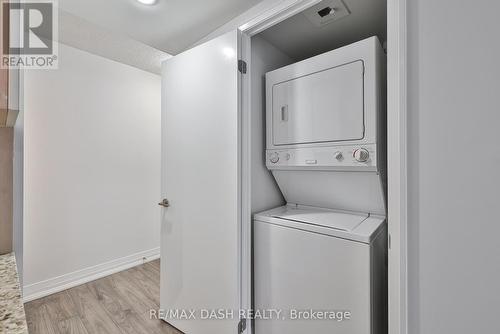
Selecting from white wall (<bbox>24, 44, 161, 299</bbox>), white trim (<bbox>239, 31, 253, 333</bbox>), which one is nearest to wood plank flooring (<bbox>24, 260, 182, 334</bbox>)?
white wall (<bbox>24, 44, 161, 299</bbox>)

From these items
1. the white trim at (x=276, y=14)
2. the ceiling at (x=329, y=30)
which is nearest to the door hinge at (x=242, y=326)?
the white trim at (x=276, y=14)

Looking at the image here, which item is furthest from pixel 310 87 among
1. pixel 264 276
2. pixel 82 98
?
pixel 82 98

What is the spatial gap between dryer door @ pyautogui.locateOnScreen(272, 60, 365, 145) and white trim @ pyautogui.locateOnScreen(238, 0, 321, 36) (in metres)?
0.36

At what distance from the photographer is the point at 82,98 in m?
2.58

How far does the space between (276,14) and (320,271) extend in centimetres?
151

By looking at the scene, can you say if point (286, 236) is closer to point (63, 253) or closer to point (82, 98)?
point (63, 253)

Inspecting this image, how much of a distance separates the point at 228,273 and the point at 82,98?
2.50 metres

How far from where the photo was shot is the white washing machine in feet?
3.76

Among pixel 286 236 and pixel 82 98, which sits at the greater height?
pixel 82 98

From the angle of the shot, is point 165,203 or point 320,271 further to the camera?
point 165,203

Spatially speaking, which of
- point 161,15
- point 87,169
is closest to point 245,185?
point 161,15

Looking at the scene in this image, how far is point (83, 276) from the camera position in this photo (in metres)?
2.57

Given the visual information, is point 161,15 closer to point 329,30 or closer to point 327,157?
point 329,30

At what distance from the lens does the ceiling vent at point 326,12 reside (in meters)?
1.37
